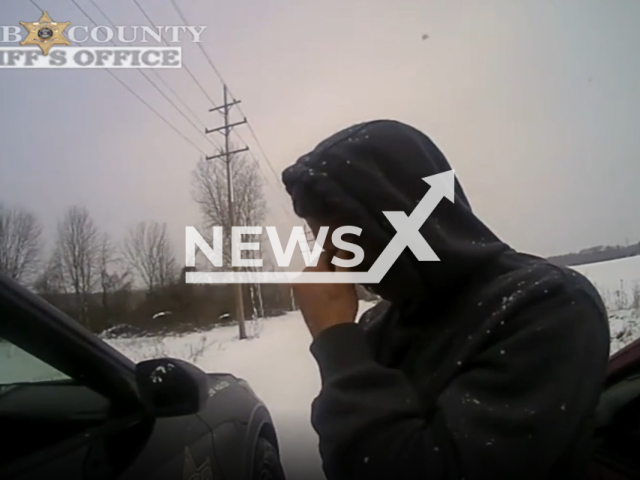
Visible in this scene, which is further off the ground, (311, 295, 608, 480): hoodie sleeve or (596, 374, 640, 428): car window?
(311, 295, 608, 480): hoodie sleeve

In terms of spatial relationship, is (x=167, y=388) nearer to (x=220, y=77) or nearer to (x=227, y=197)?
(x=227, y=197)

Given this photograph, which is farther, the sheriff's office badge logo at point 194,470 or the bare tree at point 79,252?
the bare tree at point 79,252

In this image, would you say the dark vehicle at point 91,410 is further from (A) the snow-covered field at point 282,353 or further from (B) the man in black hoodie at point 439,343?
(B) the man in black hoodie at point 439,343

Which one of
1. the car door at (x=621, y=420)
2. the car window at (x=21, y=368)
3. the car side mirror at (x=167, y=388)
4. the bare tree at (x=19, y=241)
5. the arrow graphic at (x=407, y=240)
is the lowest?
the car door at (x=621, y=420)

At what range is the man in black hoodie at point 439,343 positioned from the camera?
0.56 metres

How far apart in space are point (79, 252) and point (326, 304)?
2.51ft

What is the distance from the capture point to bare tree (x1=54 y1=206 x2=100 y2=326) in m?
1.20

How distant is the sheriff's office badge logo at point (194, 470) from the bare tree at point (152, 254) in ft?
1.33

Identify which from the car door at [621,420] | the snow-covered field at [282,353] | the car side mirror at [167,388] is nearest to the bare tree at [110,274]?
the snow-covered field at [282,353]

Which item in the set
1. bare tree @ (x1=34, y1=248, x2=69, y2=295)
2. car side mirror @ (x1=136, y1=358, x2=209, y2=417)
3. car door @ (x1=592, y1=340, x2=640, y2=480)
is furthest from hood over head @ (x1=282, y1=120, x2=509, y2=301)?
bare tree @ (x1=34, y1=248, x2=69, y2=295)

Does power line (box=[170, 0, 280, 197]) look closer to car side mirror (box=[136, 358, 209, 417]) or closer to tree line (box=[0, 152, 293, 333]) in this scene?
tree line (box=[0, 152, 293, 333])

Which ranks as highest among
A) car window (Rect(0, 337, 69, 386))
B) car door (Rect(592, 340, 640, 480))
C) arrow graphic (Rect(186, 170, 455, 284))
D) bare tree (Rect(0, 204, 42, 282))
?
bare tree (Rect(0, 204, 42, 282))

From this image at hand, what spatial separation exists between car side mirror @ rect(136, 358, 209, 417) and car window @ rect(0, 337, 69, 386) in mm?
161

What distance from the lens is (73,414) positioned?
0.93m
